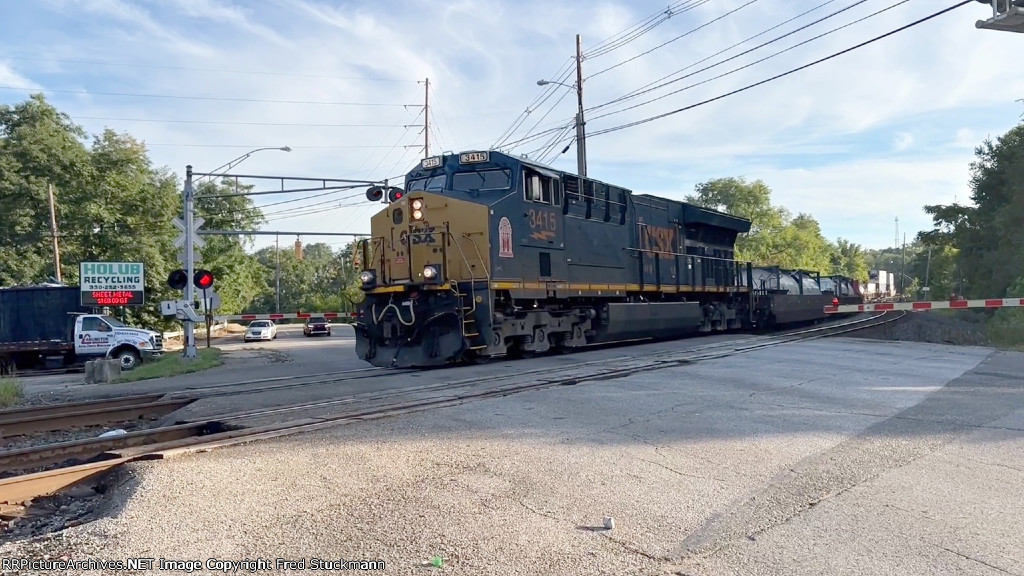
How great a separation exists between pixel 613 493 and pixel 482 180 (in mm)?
9467

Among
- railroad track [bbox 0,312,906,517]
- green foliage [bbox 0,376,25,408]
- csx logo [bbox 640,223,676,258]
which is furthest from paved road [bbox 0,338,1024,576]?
csx logo [bbox 640,223,676,258]

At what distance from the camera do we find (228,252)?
48562mm

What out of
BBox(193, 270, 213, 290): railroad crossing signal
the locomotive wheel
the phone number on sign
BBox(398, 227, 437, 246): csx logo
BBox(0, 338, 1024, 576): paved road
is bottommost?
BBox(0, 338, 1024, 576): paved road

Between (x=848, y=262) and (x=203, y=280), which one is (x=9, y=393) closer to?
(x=203, y=280)

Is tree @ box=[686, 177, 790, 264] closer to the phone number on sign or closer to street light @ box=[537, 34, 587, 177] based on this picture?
street light @ box=[537, 34, 587, 177]

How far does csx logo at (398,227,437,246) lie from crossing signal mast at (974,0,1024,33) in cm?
894

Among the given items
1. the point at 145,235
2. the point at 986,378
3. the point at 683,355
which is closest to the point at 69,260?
the point at 145,235

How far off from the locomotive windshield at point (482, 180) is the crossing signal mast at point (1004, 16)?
7605mm

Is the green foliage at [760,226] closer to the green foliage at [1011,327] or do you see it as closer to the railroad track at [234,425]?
the green foliage at [1011,327]

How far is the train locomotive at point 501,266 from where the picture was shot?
12789mm

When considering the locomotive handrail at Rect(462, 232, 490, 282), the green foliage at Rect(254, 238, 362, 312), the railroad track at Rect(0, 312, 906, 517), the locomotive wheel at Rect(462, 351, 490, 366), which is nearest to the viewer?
the railroad track at Rect(0, 312, 906, 517)

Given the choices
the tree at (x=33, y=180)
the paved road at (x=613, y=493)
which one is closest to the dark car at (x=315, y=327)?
the tree at (x=33, y=180)

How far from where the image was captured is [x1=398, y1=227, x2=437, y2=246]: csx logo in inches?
520

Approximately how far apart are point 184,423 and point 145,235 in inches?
1223
